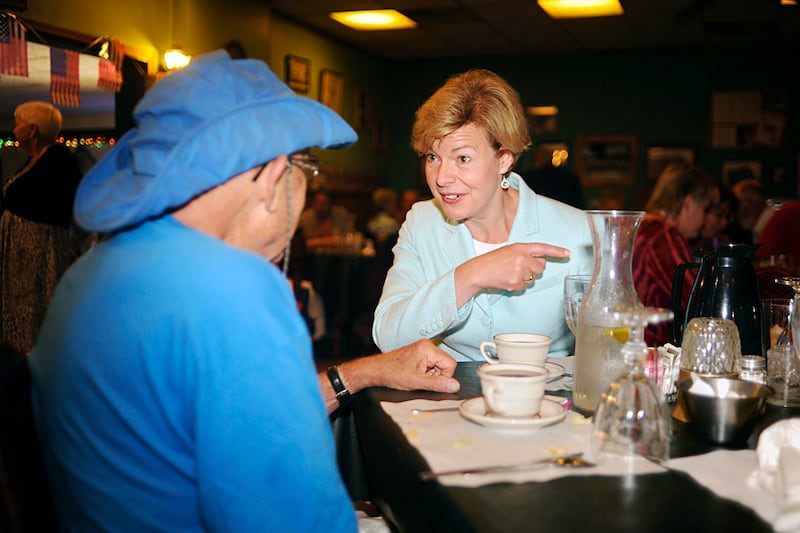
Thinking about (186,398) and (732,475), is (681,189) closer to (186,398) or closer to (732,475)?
(732,475)

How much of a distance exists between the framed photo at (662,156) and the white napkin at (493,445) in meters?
A: 8.63

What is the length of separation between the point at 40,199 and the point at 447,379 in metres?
3.71

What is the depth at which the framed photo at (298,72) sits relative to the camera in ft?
26.5

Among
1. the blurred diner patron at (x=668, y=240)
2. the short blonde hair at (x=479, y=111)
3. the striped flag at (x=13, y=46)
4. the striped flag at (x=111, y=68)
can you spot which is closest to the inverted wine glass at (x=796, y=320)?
the blurred diner patron at (x=668, y=240)

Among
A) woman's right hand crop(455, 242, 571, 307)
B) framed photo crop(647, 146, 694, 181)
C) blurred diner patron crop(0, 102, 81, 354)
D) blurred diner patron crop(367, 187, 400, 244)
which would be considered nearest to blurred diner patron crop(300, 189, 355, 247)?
blurred diner patron crop(367, 187, 400, 244)

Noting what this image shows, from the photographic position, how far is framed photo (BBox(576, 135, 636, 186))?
9.38 metres

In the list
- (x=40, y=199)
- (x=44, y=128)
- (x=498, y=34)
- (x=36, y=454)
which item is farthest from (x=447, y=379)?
(x=498, y=34)

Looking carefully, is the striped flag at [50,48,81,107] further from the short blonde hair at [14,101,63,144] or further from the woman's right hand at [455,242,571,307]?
the woman's right hand at [455,242,571,307]

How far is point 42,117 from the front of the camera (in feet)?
14.9

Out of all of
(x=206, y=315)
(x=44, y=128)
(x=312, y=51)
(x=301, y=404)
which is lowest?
(x=301, y=404)

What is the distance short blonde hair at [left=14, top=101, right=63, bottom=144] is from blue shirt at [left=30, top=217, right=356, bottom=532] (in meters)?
4.22

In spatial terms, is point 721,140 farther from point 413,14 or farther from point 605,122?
point 413,14

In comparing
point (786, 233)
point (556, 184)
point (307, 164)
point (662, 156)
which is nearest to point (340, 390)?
point (307, 164)

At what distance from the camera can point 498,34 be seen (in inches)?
332
